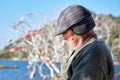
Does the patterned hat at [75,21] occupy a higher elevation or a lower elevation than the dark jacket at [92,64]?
higher

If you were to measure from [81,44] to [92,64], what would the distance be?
123 mm

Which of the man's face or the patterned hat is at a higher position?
the patterned hat

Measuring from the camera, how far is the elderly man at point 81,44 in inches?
51.5

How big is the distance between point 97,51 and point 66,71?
0.46 feet

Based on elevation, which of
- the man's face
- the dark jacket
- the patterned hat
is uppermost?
the patterned hat

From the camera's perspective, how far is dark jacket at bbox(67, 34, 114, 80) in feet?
4.20

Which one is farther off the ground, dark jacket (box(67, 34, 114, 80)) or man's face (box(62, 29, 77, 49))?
man's face (box(62, 29, 77, 49))

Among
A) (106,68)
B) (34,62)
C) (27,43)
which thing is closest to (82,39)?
(106,68)

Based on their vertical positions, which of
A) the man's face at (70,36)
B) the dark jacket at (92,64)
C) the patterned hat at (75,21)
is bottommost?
the dark jacket at (92,64)

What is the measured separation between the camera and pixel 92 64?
129 centimetres

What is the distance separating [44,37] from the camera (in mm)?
10453

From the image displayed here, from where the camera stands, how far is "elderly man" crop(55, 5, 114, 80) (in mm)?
1308

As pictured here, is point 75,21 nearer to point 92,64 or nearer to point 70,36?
point 70,36

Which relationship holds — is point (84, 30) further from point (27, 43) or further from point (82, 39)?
point (27, 43)
